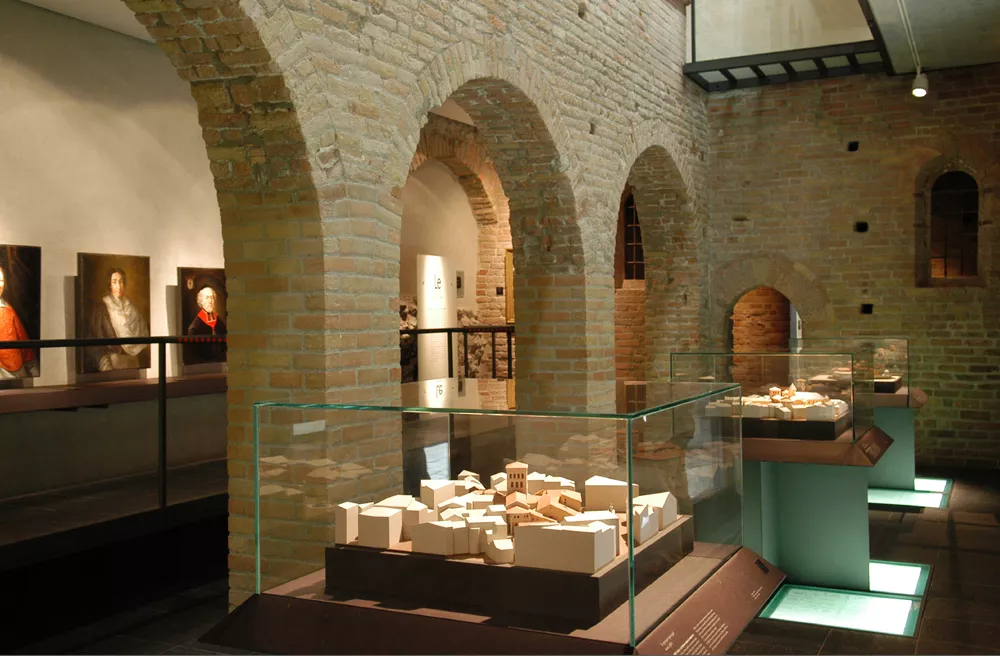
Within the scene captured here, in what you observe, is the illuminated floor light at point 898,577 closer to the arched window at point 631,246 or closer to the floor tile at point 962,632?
the floor tile at point 962,632

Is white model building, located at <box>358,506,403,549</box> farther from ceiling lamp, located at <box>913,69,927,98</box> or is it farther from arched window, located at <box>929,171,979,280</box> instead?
arched window, located at <box>929,171,979,280</box>

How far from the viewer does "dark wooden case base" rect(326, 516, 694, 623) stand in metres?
2.39

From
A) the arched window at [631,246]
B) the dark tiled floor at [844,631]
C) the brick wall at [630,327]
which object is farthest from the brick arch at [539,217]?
the arched window at [631,246]

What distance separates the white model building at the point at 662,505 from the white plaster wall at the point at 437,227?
25.9 feet

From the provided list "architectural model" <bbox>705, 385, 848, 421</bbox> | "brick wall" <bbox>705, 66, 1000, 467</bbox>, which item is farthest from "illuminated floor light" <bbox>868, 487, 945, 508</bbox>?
"architectural model" <bbox>705, 385, 848, 421</bbox>

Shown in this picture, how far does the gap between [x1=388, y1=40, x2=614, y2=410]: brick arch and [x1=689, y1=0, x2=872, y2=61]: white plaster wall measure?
389 cm

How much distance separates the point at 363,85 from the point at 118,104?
3.38 m

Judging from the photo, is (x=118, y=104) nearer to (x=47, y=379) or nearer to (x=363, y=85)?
(x=47, y=379)

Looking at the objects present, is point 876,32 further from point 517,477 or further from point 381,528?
point 381,528

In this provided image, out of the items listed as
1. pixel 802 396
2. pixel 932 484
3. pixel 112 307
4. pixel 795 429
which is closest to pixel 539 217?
pixel 802 396

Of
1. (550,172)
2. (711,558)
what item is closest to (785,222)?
(550,172)

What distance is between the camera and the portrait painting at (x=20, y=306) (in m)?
6.54

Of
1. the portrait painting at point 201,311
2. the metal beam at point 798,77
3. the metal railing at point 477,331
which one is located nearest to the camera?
the portrait painting at point 201,311

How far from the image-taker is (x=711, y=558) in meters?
2.96
